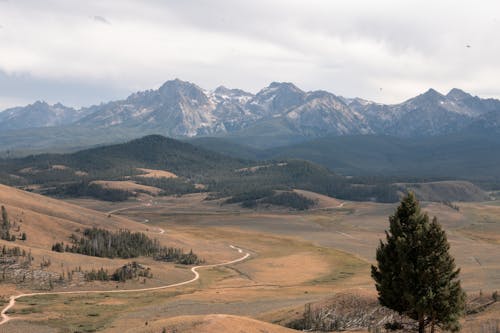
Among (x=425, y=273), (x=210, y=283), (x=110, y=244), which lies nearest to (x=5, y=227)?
(x=110, y=244)

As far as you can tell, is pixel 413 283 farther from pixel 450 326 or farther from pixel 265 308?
pixel 265 308

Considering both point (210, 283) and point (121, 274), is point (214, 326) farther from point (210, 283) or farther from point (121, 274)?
point (121, 274)

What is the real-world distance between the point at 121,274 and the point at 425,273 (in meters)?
81.1

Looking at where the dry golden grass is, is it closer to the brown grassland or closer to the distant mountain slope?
the brown grassland

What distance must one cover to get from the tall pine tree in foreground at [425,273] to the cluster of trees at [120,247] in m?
101

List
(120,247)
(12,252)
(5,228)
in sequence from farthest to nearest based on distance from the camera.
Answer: (120,247) → (5,228) → (12,252)

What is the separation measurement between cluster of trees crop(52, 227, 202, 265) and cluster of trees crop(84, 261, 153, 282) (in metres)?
20.9

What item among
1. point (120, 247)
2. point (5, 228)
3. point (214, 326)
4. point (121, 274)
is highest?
point (5, 228)

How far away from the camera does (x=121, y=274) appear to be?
115 metres

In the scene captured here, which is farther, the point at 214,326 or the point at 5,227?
the point at 5,227

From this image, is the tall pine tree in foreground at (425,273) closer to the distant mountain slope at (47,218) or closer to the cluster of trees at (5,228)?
the distant mountain slope at (47,218)

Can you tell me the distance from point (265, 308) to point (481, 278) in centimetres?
5465

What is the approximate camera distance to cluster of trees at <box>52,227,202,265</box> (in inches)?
5438

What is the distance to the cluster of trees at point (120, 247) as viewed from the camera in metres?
138
